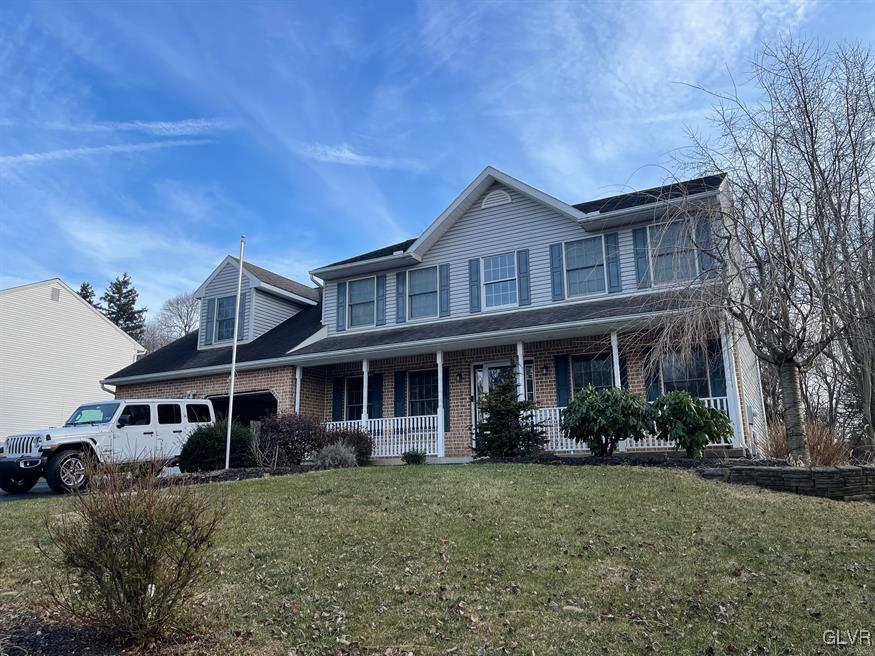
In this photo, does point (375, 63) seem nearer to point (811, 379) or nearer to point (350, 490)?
point (350, 490)

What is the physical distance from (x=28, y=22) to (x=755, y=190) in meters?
13.2

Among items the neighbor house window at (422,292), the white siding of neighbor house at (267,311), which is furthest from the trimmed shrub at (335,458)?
the white siding of neighbor house at (267,311)

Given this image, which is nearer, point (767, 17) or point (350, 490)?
point (350, 490)

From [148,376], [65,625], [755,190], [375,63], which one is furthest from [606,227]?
[148,376]

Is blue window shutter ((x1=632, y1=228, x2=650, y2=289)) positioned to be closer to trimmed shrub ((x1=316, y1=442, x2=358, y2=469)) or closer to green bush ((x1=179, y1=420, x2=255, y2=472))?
trimmed shrub ((x1=316, y1=442, x2=358, y2=469))

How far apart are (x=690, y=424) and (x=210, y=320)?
16.0 m

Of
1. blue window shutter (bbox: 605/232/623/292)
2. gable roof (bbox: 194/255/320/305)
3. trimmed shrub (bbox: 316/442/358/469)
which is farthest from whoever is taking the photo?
gable roof (bbox: 194/255/320/305)

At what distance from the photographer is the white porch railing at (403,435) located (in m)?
14.7

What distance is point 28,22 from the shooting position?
1078cm

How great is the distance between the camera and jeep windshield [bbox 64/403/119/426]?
12781mm

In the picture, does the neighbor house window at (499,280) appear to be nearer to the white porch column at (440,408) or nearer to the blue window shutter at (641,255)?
the white porch column at (440,408)

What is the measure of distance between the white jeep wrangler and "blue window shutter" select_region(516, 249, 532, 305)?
8685 mm

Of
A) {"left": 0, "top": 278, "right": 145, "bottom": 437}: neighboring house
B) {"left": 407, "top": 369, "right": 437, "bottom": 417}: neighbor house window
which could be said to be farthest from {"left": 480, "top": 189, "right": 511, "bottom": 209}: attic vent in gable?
{"left": 0, "top": 278, "right": 145, "bottom": 437}: neighboring house

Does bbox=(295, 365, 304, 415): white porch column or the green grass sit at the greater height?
bbox=(295, 365, 304, 415): white porch column
